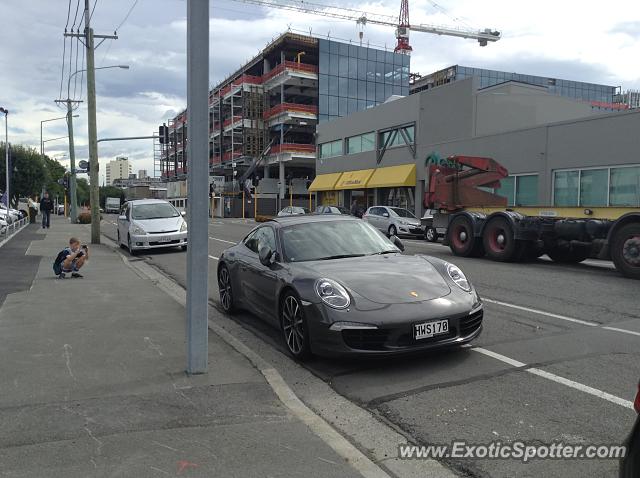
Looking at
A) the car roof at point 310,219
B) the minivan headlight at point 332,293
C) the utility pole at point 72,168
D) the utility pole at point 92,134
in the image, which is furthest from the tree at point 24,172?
the minivan headlight at point 332,293

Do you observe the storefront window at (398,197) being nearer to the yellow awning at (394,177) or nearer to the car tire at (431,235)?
the yellow awning at (394,177)

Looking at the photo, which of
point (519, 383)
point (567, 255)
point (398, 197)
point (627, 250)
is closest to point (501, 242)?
point (567, 255)

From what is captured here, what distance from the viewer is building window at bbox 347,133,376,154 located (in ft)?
131

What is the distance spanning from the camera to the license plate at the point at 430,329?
4793 mm

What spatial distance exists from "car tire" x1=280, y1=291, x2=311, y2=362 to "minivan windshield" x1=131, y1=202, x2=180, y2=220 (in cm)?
1241

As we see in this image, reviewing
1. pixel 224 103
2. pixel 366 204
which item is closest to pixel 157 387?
pixel 366 204

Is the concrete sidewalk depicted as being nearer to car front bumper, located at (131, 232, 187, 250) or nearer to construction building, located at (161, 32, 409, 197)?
car front bumper, located at (131, 232, 187, 250)

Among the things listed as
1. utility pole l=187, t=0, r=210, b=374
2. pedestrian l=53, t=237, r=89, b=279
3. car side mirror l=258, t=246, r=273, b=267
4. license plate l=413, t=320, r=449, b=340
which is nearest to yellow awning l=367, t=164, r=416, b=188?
pedestrian l=53, t=237, r=89, b=279

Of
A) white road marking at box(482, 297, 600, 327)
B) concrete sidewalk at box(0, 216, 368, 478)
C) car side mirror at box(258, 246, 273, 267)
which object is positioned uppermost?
car side mirror at box(258, 246, 273, 267)

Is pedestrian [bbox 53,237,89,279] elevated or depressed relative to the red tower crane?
depressed

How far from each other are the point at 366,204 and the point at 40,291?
108ft

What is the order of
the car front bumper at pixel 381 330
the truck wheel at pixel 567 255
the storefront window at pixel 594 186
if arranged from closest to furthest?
the car front bumper at pixel 381 330 → the truck wheel at pixel 567 255 → the storefront window at pixel 594 186

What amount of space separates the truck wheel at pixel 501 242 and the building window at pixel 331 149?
31.7 meters

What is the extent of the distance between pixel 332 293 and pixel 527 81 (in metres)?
104
